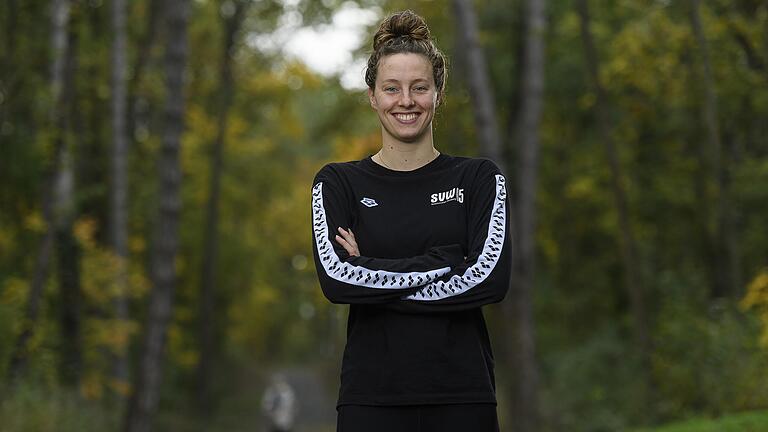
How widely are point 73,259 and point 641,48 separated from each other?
12.2m

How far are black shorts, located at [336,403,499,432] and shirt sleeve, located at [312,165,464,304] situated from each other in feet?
1.20

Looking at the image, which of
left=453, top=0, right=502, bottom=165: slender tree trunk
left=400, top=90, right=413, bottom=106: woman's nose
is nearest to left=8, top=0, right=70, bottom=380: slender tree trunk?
left=453, top=0, right=502, bottom=165: slender tree trunk

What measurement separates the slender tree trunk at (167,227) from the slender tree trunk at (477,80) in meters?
3.45

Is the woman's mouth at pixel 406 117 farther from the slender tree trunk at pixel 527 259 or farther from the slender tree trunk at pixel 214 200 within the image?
the slender tree trunk at pixel 214 200

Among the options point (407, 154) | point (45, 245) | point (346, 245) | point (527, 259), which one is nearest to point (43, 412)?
point (45, 245)

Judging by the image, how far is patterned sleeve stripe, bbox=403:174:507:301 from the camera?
12.4 ft

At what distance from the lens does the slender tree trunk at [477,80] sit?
1464 cm

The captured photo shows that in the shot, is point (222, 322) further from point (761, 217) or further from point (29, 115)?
point (29, 115)

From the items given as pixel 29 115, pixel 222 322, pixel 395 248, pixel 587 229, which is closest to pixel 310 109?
pixel 222 322

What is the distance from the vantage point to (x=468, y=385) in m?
3.71

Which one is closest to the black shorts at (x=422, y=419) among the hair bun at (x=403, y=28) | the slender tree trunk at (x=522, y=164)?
the hair bun at (x=403, y=28)

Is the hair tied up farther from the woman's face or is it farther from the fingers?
the fingers

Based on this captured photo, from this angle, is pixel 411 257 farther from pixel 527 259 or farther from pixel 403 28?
pixel 527 259

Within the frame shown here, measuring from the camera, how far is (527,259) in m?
17.0
